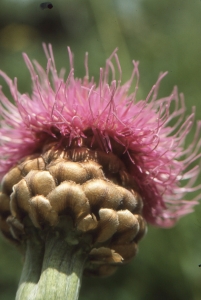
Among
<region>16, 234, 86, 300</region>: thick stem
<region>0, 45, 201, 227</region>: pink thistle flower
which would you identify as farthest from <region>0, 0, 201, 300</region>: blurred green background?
<region>16, 234, 86, 300</region>: thick stem

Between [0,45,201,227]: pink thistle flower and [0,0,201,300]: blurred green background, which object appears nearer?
[0,45,201,227]: pink thistle flower

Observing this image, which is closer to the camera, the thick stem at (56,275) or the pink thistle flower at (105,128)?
the thick stem at (56,275)

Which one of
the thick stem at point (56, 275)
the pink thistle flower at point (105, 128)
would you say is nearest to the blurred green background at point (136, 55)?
the pink thistle flower at point (105, 128)

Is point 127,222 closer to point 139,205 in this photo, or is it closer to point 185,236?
point 139,205

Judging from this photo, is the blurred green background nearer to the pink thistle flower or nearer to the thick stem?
the pink thistle flower

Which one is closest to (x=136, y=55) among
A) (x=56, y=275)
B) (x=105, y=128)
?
(x=105, y=128)

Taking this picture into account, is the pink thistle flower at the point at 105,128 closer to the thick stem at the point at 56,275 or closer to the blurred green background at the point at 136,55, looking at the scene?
the thick stem at the point at 56,275

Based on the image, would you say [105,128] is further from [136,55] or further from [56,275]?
[136,55]
